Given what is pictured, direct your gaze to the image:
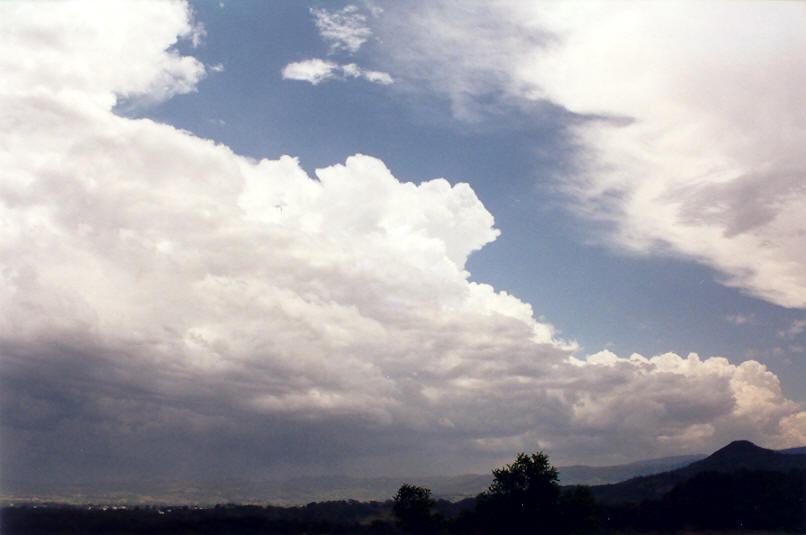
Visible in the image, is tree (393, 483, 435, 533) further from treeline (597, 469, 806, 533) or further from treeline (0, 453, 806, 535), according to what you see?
treeline (597, 469, 806, 533)

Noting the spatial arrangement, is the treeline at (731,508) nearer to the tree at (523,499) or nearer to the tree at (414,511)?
the tree at (523,499)

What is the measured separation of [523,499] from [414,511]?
103 feet

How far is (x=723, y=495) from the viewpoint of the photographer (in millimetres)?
189000

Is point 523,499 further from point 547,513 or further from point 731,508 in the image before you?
point 731,508

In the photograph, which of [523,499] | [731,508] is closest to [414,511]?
[523,499]

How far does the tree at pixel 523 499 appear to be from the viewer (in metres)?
141

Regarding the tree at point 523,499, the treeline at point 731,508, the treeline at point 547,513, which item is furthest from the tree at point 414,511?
the treeline at point 731,508

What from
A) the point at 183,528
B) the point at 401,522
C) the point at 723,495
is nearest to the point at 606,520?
the point at 723,495

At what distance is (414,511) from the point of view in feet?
509

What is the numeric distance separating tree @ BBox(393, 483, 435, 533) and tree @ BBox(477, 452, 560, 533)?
49.6 ft

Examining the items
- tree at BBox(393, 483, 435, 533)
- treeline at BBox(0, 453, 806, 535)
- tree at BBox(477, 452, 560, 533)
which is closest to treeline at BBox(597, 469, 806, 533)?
treeline at BBox(0, 453, 806, 535)

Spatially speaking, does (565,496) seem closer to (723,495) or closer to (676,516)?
(676,516)

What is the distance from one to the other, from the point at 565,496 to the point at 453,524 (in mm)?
33105

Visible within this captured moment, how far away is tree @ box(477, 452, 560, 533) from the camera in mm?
141125
